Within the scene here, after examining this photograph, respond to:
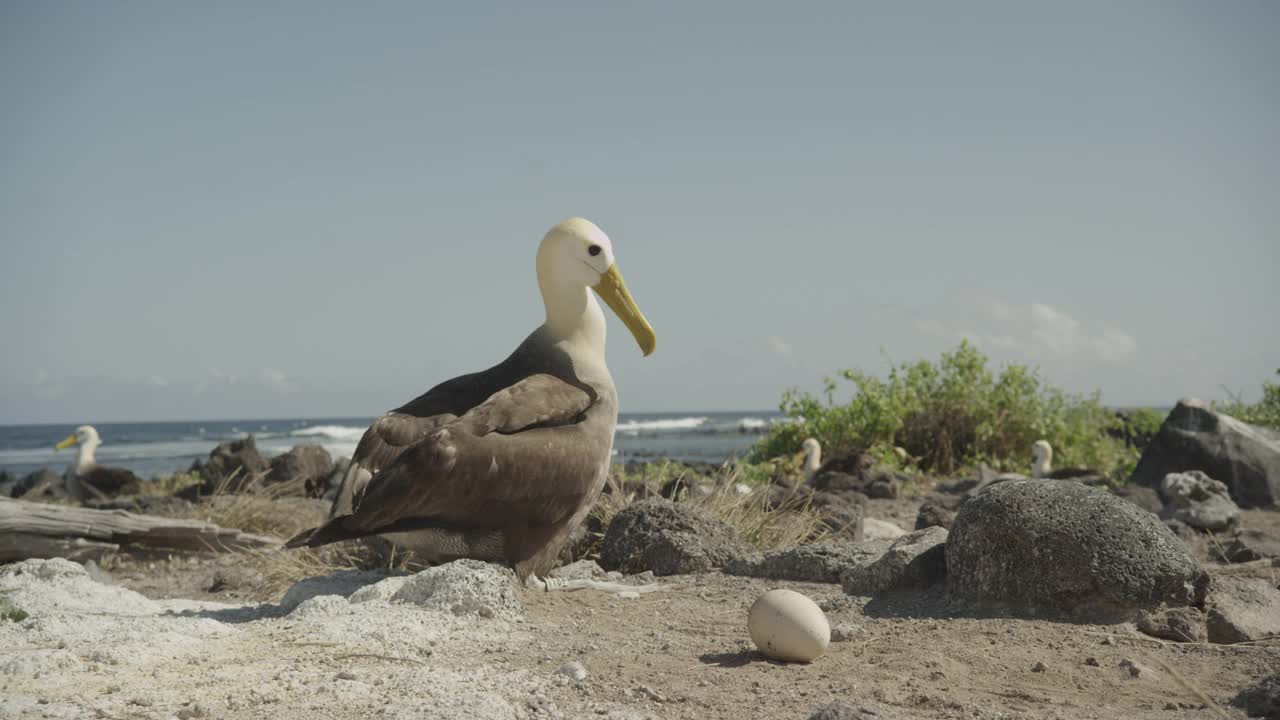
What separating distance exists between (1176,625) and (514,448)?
335 centimetres

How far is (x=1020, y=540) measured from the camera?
17.5ft

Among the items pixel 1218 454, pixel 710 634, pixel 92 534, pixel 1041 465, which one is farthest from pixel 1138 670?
pixel 1041 465

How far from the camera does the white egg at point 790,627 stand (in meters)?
4.39

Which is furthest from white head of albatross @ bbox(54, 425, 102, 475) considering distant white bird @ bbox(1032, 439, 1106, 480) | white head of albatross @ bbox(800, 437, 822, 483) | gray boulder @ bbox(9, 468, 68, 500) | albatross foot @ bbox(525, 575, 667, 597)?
distant white bird @ bbox(1032, 439, 1106, 480)

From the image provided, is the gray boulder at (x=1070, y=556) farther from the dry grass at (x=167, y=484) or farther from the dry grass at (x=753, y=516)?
the dry grass at (x=167, y=484)

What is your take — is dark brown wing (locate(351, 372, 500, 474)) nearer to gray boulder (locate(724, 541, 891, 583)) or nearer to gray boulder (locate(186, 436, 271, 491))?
gray boulder (locate(724, 541, 891, 583))

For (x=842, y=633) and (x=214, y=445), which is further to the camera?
(x=214, y=445)

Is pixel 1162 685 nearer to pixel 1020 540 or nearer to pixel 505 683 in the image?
pixel 1020 540

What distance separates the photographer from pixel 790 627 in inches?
173

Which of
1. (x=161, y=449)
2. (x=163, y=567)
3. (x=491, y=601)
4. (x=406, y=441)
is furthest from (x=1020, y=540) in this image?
(x=161, y=449)

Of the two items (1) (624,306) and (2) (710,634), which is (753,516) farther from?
(2) (710,634)

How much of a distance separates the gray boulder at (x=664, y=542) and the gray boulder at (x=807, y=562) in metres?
0.22

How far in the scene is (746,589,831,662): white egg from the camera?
14.4ft

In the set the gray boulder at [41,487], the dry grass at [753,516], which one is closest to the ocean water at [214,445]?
the gray boulder at [41,487]
